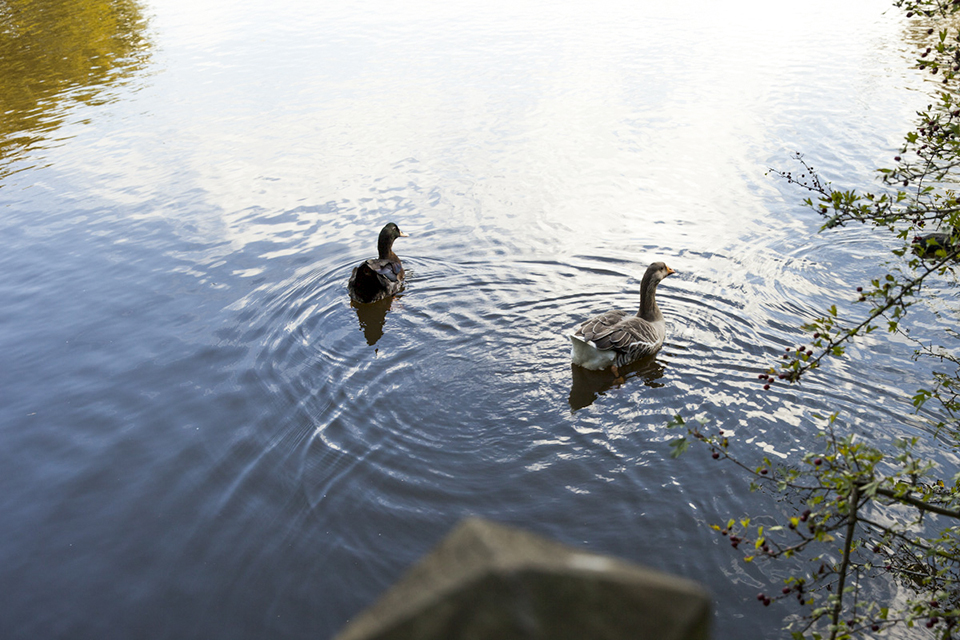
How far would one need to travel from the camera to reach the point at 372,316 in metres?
9.38

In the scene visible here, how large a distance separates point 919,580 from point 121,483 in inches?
267

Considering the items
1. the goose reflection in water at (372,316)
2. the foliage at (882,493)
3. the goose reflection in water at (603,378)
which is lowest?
the goose reflection in water at (372,316)

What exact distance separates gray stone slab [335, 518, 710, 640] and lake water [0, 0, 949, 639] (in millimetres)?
4397

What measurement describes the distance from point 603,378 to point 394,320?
301 cm

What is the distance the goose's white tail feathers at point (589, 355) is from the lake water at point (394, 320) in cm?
24

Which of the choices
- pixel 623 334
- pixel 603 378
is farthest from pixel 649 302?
pixel 603 378

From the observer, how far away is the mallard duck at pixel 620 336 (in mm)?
7660

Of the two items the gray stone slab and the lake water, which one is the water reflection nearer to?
the lake water

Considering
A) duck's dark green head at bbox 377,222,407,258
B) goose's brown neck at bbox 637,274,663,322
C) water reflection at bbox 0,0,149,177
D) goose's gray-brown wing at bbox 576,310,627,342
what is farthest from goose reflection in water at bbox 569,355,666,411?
water reflection at bbox 0,0,149,177

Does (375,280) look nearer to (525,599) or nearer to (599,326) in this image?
(599,326)

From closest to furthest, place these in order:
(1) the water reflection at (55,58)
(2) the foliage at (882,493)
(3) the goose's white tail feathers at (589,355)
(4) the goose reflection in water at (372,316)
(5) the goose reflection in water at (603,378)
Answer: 1. (2) the foliage at (882,493)
2. (5) the goose reflection in water at (603,378)
3. (3) the goose's white tail feathers at (589,355)
4. (4) the goose reflection in water at (372,316)
5. (1) the water reflection at (55,58)

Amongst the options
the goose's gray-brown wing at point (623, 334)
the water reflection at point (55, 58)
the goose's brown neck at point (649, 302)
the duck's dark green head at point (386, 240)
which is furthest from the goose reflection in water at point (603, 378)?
the water reflection at point (55, 58)

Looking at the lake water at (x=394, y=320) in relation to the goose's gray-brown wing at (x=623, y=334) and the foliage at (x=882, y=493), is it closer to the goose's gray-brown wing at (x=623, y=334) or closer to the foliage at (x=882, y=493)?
the goose's gray-brown wing at (x=623, y=334)

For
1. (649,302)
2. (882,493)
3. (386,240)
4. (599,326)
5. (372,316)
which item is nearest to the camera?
(882,493)
